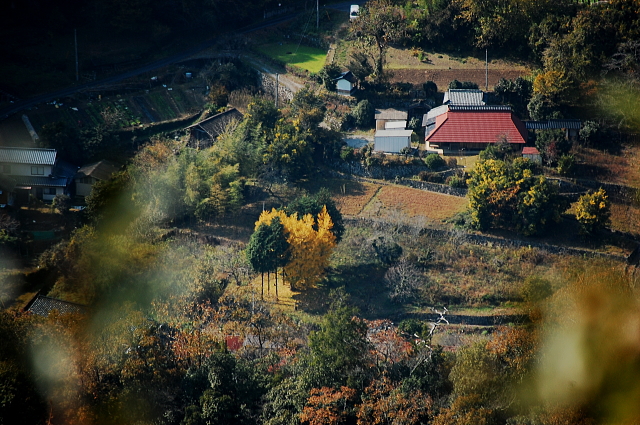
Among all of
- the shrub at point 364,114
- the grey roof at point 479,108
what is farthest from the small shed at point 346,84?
the grey roof at point 479,108

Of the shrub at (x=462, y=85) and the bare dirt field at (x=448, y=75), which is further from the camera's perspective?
the bare dirt field at (x=448, y=75)

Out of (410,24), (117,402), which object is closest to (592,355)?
(117,402)

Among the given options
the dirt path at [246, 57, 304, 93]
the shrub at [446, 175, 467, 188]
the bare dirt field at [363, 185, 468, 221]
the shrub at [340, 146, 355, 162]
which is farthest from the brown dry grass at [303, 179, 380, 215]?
the dirt path at [246, 57, 304, 93]

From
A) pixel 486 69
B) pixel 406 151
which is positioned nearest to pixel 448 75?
pixel 486 69

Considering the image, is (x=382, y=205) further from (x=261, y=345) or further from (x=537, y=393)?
(x=537, y=393)

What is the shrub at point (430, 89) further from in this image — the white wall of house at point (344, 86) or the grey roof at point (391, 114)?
the white wall of house at point (344, 86)

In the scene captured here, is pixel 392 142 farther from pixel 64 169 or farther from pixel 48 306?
pixel 48 306

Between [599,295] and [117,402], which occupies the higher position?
[599,295]
